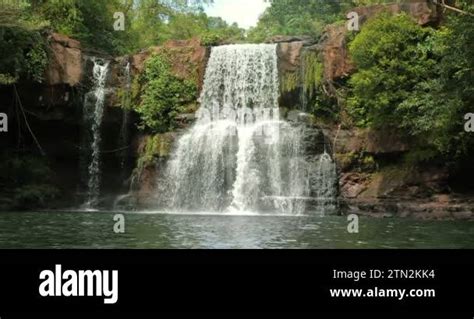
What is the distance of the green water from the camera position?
11453 mm

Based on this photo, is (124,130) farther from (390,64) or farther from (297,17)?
(297,17)

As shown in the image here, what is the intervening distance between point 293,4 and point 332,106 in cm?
3370

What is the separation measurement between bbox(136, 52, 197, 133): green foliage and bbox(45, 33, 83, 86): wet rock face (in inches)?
115

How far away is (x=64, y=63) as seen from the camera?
80.6 ft

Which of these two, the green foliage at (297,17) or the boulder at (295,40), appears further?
the green foliage at (297,17)

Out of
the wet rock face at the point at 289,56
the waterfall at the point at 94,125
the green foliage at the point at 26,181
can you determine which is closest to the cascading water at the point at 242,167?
the wet rock face at the point at 289,56

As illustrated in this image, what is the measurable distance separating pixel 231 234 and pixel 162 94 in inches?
560

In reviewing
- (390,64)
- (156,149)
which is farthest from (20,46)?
(390,64)

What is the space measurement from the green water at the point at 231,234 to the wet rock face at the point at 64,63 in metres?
8.06

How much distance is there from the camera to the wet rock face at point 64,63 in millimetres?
23984

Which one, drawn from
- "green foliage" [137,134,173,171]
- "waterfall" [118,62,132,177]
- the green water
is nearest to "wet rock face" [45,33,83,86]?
"waterfall" [118,62,132,177]

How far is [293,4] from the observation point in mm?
55938

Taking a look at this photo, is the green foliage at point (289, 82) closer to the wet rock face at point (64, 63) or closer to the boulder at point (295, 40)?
the boulder at point (295, 40)
